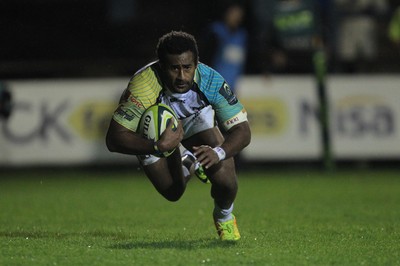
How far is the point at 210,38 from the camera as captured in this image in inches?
594

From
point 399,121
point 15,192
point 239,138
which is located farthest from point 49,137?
point 239,138

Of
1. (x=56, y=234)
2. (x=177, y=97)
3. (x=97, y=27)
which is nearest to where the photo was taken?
(x=177, y=97)

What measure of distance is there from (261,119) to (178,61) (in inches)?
336

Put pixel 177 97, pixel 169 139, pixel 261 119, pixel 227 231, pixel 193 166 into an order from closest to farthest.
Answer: pixel 169 139 → pixel 177 97 → pixel 227 231 → pixel 193 166 → pixel 261 119

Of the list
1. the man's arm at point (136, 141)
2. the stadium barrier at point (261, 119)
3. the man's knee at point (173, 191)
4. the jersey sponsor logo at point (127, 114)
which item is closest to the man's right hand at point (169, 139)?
the man's arm at point (136, 141)

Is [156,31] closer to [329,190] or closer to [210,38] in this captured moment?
[210,38]

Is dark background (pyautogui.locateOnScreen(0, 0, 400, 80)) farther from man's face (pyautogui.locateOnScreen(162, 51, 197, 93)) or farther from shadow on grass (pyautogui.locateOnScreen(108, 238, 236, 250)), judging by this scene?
man's face (pyautogui.locateOnScreen(162, 51, 197, 93))

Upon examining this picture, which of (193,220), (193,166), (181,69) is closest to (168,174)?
(193,166)

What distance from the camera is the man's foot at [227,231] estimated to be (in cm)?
860

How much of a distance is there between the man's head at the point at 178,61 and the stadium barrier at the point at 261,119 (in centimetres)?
819

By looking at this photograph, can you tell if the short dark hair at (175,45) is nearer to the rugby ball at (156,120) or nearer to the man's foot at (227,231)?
the rugby ball at (156,120)

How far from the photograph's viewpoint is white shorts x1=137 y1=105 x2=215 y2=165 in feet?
28.5

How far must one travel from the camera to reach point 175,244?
326 inches

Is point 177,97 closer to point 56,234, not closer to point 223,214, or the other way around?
point 223,214
